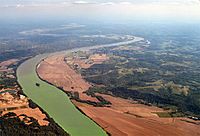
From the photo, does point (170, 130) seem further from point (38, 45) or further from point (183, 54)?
point (38, 45)

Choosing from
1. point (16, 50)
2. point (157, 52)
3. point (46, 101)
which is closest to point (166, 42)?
point (157, 52)

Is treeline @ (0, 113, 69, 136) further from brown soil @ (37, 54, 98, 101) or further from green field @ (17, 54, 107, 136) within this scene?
brown soil @ (37, 54, 98, 101)

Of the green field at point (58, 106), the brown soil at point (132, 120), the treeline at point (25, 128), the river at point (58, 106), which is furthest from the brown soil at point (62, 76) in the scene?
the treeline at point (25, 128)

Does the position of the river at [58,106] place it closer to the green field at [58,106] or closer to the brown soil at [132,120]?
the green field at [58,106]

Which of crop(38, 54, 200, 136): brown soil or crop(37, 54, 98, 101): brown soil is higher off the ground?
crop(37, 54, 98, 101): brown soil

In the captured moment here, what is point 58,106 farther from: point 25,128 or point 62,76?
point 62,76

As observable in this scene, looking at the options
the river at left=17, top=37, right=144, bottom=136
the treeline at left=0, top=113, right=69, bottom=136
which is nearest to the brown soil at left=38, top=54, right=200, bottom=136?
the river at left=17, top=37, right=144, bottom=136

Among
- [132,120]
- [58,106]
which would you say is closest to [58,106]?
[58,106]

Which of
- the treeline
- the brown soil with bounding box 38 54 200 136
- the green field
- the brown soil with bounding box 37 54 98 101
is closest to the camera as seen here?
the treeline
